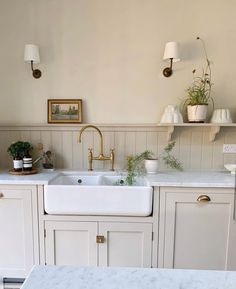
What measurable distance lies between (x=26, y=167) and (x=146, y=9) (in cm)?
165

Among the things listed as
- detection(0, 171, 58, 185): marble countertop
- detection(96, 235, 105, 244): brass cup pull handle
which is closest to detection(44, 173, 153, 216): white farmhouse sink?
detection(0, 171, 58, 185): marble countertop

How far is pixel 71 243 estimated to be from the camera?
1.78 m

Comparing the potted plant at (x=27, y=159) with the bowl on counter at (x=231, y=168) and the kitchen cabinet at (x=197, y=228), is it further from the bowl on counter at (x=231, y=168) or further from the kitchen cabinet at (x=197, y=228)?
the bowl on counter at (x=231, y=168)

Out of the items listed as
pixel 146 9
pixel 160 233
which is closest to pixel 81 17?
pixel 146 9

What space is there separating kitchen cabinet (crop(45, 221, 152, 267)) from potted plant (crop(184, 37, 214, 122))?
3.15ft

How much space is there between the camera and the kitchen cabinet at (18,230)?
5.83 ft

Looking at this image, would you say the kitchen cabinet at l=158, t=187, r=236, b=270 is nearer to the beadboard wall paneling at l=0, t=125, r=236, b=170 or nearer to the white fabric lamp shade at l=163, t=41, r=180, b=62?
the beadboard wall paneling at l=0, t=125, r=236, b=170

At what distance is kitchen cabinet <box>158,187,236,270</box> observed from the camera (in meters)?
1.73

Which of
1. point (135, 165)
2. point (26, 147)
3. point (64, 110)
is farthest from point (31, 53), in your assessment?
point (135, 165)

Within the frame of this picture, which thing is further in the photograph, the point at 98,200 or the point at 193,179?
the point at 193,179

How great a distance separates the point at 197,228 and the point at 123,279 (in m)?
1.21

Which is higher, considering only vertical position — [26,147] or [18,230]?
[26,147]

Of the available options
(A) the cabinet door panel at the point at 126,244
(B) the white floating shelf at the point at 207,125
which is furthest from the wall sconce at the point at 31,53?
(A) the cabinet door panel at the point at 126,244

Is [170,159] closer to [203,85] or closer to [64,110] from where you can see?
[203,85]
